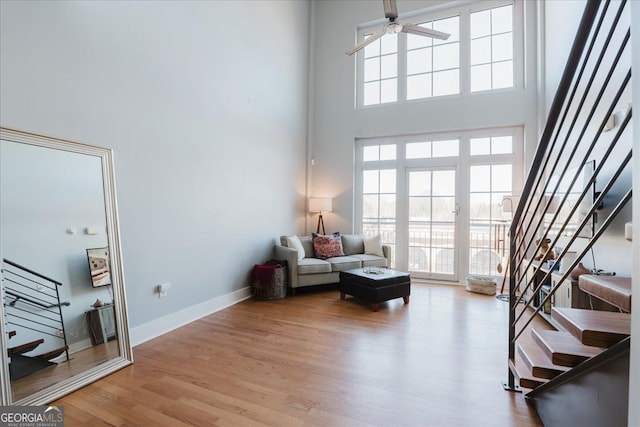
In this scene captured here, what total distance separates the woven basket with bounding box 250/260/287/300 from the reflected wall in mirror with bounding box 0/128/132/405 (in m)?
1.85

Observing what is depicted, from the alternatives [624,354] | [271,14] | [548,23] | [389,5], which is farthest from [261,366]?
[548,23]

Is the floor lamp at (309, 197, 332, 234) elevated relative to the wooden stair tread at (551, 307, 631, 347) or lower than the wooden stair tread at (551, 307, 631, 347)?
elevated

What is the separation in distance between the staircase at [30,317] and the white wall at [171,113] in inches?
25.1

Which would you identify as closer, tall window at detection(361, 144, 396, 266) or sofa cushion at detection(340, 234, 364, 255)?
sofa cushion at detection(340, 234, 364, 255)

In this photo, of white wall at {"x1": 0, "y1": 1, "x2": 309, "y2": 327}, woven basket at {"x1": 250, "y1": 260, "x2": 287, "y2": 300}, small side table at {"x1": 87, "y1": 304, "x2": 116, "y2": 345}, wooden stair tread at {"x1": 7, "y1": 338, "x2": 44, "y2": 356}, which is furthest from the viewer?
woven basket at {"x1": 250, "y1": 260, "x2": 287, "y2": 300}

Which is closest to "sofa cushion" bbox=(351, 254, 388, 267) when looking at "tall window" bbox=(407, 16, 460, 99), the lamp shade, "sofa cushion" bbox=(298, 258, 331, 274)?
"sofa cushion" bbox=(298, 258, 331, 274)

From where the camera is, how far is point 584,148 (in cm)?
359

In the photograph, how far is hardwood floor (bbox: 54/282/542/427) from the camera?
1.86m

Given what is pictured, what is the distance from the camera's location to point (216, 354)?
8.70 feet

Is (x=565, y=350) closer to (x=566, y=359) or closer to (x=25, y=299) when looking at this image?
(x=566, y=359)

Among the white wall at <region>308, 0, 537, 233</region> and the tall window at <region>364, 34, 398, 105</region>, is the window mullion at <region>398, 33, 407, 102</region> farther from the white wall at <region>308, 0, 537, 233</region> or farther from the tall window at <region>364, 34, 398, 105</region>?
the white wall at <region>308, 0, 537, 233</region>

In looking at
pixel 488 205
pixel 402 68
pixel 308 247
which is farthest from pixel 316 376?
pixel 402 68

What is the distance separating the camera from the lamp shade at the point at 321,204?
5730 millimetres

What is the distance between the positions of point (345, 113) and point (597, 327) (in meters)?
5.34
